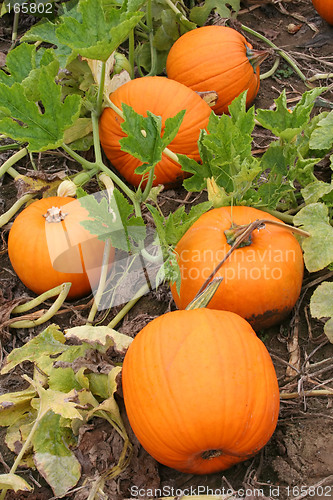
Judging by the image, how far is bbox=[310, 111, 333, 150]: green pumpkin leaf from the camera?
7.29 feet

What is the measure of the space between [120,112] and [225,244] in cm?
87

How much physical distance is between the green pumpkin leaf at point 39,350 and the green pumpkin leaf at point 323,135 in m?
1.17

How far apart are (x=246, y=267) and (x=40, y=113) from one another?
95cm

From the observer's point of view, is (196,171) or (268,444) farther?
(196,171)

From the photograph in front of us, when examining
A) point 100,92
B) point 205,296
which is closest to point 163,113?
point 100,92

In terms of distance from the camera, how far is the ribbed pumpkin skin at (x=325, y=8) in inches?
137

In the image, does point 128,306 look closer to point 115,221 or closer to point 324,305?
point 115,221

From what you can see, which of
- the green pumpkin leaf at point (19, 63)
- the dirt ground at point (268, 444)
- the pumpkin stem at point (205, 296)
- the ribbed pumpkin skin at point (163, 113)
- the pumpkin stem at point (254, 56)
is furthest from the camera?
the pumpkin stem at point (254, 56)

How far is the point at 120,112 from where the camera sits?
2.54 metres

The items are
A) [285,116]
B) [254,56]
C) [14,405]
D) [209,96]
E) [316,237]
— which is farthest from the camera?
[254,56]

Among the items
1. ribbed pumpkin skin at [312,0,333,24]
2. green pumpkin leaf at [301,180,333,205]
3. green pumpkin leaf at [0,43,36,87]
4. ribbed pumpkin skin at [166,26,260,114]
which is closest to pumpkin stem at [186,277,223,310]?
green pumpkin leaf at [301,180,333,205]

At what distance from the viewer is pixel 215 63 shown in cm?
296

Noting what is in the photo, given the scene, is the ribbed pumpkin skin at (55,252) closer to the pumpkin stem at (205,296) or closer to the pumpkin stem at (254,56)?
the pumpkin stem at (205,296)

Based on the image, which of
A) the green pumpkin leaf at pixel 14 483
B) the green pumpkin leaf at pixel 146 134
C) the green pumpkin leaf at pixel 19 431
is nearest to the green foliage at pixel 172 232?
the green pumpkin leaf at pixel 146 134
